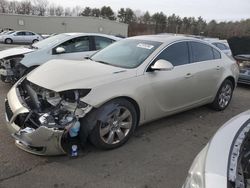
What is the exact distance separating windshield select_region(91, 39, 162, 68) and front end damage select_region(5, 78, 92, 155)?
1.04 meters

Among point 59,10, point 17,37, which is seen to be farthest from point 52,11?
point 17,37

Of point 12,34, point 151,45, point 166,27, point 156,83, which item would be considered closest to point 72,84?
point 156,83

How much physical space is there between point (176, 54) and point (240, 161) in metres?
3.09

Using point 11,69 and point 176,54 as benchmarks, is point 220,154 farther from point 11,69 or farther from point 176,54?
point 11,69

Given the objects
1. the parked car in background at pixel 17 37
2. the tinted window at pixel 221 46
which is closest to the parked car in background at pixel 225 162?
the tinted window at pixel 221 46

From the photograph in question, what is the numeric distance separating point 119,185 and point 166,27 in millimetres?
76454

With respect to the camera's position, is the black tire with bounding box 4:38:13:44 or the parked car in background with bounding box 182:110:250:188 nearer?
the parked car in background with bounding box 182:110:250:188

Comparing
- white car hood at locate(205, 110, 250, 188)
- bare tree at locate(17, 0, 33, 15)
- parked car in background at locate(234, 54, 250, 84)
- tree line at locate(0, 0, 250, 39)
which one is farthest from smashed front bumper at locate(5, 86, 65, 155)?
bare tree at locate(17, 0, 33, 15)

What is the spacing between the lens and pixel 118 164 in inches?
140

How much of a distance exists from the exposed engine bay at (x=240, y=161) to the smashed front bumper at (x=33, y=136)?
197 cm

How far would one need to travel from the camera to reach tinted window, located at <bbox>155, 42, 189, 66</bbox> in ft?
15.0

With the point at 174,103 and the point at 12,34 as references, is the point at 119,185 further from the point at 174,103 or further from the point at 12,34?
the point at 12,34

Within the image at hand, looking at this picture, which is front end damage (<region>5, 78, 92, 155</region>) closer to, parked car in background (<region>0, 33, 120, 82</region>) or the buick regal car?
the buick regal car

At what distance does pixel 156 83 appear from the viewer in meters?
4.30
